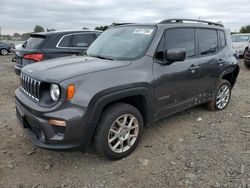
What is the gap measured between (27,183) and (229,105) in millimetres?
4620

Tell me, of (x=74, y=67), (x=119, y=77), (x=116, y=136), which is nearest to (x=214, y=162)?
(x=116, y=136)

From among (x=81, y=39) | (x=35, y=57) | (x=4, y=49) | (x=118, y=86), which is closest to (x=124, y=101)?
(x=118, y=86)

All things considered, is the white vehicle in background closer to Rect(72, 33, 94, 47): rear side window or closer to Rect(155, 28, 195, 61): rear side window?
Rect(72, 33, 94, 47): rear side window

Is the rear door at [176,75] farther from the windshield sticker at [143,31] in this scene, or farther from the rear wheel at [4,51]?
the rear wheel at [4,51]

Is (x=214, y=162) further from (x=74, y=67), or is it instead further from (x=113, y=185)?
(x=74, y=67)

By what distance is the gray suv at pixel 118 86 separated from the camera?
283 cm

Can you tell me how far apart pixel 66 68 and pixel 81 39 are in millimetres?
3998

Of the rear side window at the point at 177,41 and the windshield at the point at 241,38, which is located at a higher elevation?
the windshield at the point at 241,38

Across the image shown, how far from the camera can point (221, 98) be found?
5.37 metres

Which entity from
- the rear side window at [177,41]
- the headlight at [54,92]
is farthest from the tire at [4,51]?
the headlight at [54,92]

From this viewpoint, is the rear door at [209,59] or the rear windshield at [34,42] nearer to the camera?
the rear door at [209,59]

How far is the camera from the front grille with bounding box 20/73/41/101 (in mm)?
3027

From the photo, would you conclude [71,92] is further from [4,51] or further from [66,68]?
[4,51]

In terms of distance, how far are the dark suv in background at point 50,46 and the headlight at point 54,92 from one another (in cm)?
336
